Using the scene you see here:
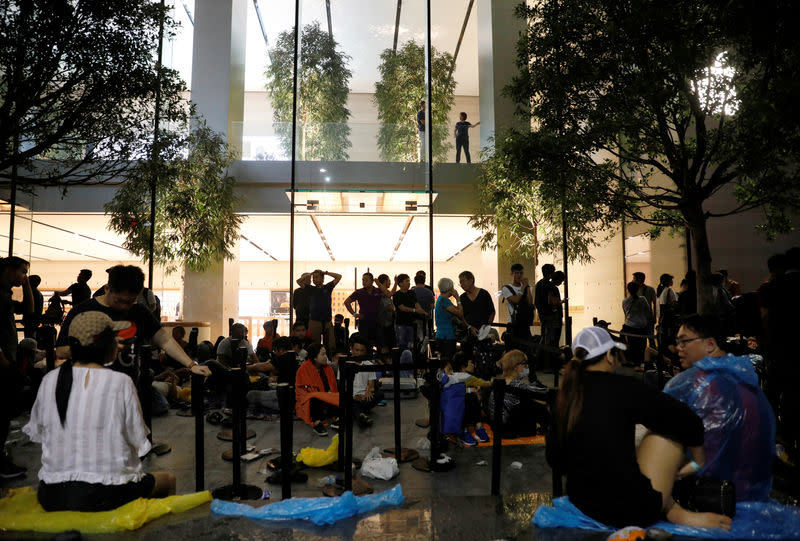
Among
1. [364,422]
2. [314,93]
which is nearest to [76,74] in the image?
[364,422]

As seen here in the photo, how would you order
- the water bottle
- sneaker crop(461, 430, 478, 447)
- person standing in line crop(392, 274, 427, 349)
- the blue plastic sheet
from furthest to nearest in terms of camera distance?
person standing in line crop(392, 274, 427, 349), sneaker crop(461, 430, 478, 447), the water bottle, the blue plastic sheet

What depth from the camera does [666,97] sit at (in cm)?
659

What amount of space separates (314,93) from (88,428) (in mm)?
11997

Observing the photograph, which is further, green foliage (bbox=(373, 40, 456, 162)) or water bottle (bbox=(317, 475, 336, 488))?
green foliage (bbox=(373, 40, 456, 162))

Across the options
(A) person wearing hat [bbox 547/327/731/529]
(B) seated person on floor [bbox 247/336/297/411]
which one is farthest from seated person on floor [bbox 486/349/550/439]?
(A) person wearing hat [bbox 547/327/731/529]

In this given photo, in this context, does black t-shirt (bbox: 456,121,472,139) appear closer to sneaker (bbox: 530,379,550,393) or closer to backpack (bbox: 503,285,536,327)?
backpack (bbox: 503,285,536,327)

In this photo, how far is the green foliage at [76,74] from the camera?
242 inches

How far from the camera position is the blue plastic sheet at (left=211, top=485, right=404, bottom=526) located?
2832 mm

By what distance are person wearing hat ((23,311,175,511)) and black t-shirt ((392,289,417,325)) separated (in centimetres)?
488

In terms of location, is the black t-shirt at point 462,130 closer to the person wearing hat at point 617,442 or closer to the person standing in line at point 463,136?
the person standing in line at point 463,136

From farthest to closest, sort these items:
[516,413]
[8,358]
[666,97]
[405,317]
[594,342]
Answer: [405,317] → [666,97] → [516,413] → [8,358] → [594,342]

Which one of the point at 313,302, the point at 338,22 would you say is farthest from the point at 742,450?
the point at 338,22

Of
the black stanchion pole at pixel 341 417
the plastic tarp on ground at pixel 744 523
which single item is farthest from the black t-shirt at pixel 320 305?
the plastic tarp on ground at pixel 744 523

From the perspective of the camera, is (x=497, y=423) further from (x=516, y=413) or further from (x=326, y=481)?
(x=516, y=413)
